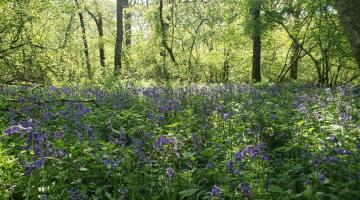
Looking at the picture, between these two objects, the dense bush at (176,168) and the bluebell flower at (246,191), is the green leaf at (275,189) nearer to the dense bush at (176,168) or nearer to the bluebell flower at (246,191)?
the dense bush at (176,168)

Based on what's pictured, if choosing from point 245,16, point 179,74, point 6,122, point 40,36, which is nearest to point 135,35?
point 179,74

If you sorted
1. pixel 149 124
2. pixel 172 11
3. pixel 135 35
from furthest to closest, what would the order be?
pixel 135 35
pixel 172 11
pixel 149 124

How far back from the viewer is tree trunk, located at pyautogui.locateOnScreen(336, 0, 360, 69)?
546cm

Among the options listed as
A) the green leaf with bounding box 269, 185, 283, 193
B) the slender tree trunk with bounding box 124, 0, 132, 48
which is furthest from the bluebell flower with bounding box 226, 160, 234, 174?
the slender tree trunk with bounding box 124, 0, 132, 48

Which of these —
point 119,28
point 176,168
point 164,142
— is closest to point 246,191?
point 164,142

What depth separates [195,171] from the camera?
3.50 metres

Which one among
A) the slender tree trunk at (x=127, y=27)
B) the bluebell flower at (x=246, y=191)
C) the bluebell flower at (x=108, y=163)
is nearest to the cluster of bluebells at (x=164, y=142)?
the bluebell flower at (x=108, y=163)

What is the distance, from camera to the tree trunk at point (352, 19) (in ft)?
17.9

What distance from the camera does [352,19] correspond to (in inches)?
218

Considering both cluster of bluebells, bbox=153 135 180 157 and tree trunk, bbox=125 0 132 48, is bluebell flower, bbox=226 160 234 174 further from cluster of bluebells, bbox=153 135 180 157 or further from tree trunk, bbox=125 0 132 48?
tree trunk, bbox=125 0 132 48

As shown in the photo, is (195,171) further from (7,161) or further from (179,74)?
(179,74)

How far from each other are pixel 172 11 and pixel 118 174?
20.2 meters

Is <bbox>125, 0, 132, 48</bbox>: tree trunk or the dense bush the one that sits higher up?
<bbox>125, 0, 132, 48</bbox>: tree trunk

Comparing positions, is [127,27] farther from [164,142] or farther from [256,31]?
[164,142]
